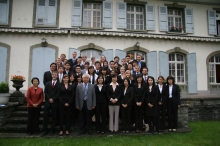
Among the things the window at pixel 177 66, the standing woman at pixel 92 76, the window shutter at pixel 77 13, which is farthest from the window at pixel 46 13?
the window at pixel 177 66

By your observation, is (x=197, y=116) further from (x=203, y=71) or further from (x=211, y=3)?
(x=211, y=3)

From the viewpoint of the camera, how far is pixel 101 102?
527 centimetres

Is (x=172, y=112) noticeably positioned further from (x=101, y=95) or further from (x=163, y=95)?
(x=101, y=95)

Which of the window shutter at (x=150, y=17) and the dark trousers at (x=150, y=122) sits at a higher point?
the window shutter at (x=150, y=17)

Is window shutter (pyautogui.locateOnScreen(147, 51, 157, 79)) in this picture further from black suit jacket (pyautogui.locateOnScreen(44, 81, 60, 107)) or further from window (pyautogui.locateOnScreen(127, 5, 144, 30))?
black suit jacket (pyautogui.locateOnScreen(44, 81, 60, 107))

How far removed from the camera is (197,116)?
7598 mm

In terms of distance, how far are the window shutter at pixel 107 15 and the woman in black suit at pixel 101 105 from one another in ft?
19.4

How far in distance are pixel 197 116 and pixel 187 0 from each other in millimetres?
7830

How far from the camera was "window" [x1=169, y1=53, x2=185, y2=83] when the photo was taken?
11.1 m

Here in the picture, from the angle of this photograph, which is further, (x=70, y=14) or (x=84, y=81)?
(x=70, y=14)

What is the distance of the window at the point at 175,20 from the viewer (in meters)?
11.4

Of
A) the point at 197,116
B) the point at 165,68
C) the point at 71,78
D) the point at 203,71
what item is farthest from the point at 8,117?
the point at 203,71

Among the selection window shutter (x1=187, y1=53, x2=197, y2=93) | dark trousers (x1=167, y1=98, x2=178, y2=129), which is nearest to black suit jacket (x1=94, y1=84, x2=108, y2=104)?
dark trousers (x1=167, y1=98, x2=178, y2=129)

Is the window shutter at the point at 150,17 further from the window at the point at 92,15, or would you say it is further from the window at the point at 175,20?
the window at the point at 92,15
